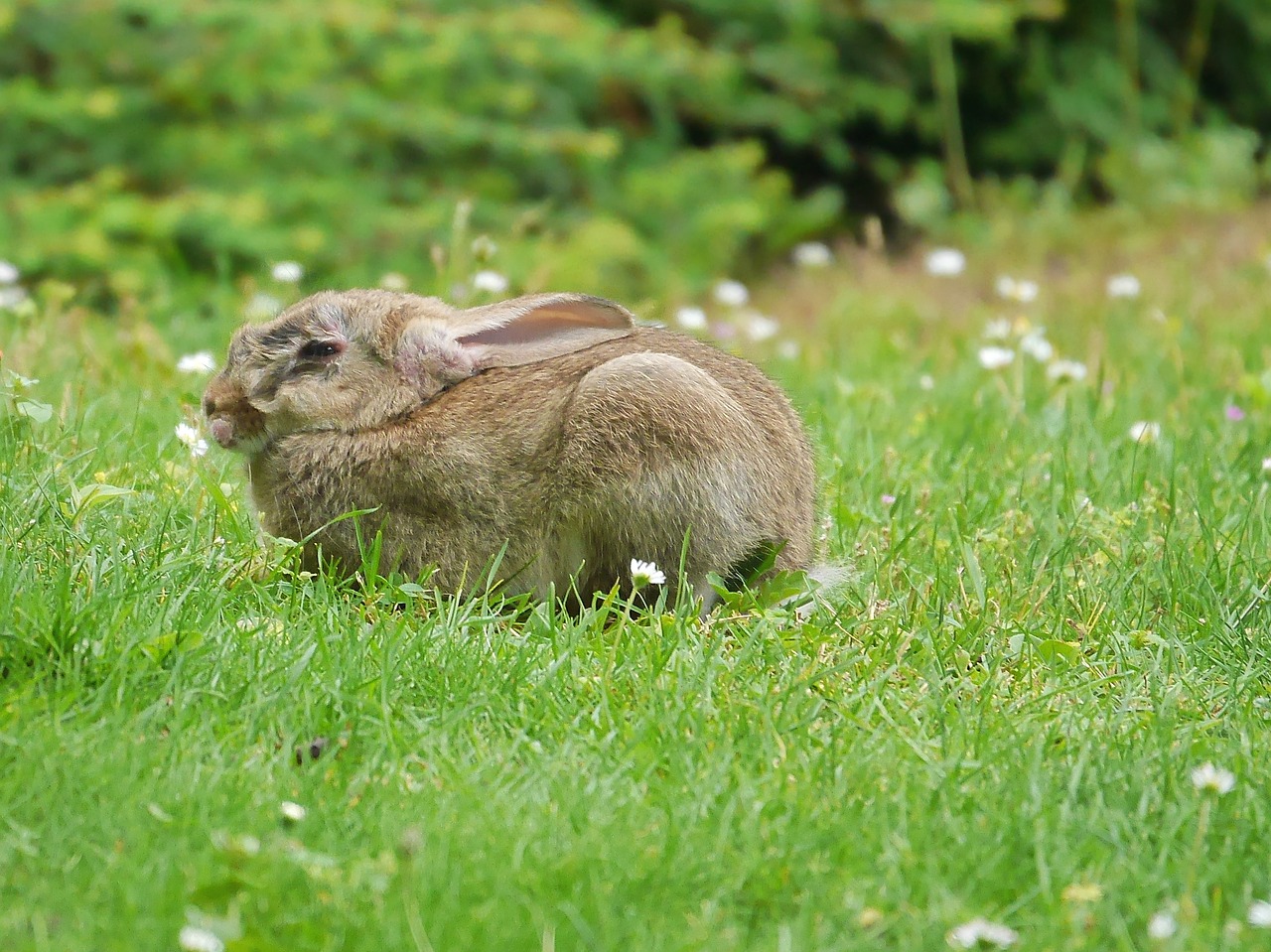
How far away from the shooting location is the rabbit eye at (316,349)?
443 cm

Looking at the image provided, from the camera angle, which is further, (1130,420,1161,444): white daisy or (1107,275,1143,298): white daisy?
(1107,275,1143,298): white daisy

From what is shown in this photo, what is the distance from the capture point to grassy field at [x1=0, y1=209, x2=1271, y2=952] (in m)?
2.76

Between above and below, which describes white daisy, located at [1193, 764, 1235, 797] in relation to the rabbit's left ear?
below

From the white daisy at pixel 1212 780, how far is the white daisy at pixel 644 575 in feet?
4.48

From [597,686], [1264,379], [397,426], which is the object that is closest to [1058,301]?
[1264,379]

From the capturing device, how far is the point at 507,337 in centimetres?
450

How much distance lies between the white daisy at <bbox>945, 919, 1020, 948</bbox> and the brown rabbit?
4.84ft

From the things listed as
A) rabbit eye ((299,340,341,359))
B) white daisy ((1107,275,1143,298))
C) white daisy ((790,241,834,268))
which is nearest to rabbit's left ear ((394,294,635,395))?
rabbit eye ((299,340,341,359))

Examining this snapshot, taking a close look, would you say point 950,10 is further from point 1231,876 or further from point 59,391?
point 1231,876

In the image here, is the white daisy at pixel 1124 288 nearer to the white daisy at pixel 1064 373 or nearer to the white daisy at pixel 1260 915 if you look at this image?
the white daisy at pixel 1064 373

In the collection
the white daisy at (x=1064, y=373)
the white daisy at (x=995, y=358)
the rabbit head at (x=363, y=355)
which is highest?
the rabbit head at (x=363, y=355)

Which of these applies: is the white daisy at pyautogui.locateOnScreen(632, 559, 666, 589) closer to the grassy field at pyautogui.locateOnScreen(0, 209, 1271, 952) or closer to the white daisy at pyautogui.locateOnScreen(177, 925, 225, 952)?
the grassy field at pyautogui.locateOnScreen(0, 209, 1271, 952)

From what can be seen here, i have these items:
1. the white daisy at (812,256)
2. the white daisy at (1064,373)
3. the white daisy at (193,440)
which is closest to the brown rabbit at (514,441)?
the white daisy at (193,440)

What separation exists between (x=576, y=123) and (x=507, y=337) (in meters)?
5.76
